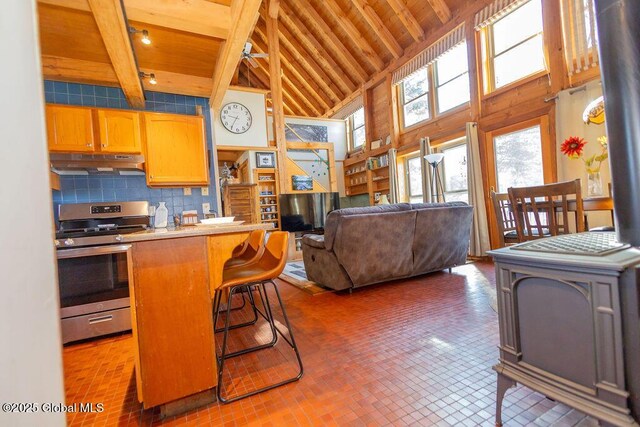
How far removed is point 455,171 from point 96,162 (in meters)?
5.49

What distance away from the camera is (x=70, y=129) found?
2.73 metres

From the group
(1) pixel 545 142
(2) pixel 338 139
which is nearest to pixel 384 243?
(1) pixel 545 142

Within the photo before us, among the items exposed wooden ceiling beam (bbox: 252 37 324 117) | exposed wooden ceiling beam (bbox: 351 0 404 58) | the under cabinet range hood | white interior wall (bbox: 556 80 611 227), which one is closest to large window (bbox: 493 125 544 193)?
white interior wall (bbox: 556 80 611 227)

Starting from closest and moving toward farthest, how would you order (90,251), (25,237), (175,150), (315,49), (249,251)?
(25,237) < (90,251) < (249,251) < (175,150) < (315,49)

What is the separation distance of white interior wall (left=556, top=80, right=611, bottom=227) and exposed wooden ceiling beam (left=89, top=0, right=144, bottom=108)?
4.58 meters

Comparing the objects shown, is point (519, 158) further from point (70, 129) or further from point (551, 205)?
point (70, 129)

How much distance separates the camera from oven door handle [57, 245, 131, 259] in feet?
7.32

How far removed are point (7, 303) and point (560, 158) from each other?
4.76m

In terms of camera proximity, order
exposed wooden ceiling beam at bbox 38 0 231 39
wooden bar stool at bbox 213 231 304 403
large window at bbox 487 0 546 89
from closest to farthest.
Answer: wooden bar stool at bbox 213 231 304 403 < exposed wooden ceiling beam at bbox 38 0 231 39 < large window at bbox 487 0 546 89

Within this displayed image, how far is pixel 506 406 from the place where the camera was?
1297 mm

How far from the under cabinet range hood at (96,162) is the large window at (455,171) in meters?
5.06

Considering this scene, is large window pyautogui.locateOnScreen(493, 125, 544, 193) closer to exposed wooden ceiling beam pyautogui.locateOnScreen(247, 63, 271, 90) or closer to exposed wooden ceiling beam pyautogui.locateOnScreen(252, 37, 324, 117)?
exposed wooden ceiling beam pyautogui.locateOnScreen(252, 37, 324, 117)

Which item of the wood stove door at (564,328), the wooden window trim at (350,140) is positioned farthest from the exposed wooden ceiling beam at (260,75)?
the wood stove door at (564,328)

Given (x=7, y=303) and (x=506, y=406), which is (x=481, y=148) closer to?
(x=506, y=406)
